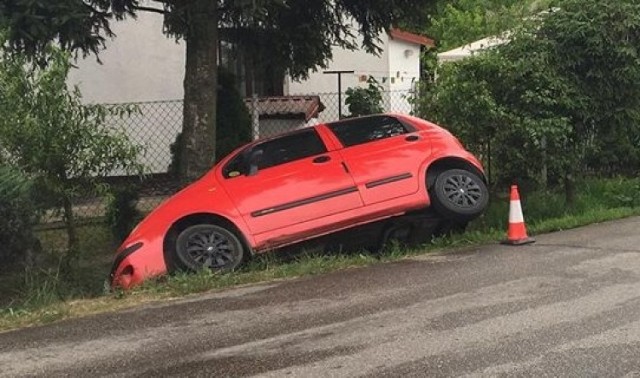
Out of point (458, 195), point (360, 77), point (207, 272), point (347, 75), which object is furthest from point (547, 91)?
point (347, 75)

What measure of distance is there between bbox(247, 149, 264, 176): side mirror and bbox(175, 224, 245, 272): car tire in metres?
0.74

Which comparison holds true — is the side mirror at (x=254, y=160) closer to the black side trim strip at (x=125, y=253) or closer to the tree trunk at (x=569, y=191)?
the black side trim strip at (x=125, y=253)

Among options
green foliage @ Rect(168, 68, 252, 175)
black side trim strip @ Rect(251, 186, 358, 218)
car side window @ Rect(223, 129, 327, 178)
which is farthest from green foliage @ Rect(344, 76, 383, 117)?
black side trim strip @ Rect(251, 186, 358, 218)

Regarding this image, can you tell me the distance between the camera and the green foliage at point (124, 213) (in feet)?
30.8

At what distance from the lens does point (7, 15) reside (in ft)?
24.5

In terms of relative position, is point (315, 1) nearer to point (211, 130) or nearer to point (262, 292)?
point (211, 130)

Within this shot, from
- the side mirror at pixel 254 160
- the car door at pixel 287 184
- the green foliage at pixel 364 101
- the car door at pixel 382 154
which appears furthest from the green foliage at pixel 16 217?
the green foliage at pixel 364 101

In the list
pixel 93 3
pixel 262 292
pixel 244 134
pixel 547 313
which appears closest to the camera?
pixel 547 313

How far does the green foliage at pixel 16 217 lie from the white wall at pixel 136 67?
7.50 m

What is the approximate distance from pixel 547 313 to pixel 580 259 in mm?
2055

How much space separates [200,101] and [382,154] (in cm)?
263

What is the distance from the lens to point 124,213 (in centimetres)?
954

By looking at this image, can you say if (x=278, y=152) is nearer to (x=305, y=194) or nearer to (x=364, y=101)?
(x=305, y=194)

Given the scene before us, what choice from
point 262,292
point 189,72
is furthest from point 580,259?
point 189,72
